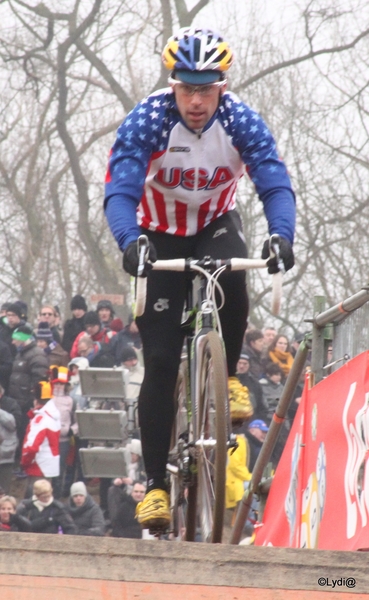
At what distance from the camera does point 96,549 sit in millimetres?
3266

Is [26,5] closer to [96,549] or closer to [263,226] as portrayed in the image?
[263,226]

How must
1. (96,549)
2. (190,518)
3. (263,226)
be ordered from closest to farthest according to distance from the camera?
(96,549), (190,518), (263,226)

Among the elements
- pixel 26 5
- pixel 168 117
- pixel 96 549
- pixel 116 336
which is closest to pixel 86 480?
pixel 116 336

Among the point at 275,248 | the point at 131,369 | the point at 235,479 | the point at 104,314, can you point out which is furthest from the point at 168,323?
the point at 104,314

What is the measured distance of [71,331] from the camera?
1195 centimetres

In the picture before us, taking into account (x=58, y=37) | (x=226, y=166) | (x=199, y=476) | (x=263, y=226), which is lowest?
(x=199, y=476)

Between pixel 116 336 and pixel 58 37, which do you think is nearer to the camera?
pixel 116 336

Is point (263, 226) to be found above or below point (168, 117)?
above

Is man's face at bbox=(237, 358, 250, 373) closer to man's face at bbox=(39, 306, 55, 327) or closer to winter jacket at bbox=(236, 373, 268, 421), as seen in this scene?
winter jacket at bbox=(236, 373, 268, 421)

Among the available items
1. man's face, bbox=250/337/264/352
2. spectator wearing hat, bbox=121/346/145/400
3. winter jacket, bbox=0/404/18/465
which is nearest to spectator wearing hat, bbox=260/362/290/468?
man's face, bbox=250/337/264/352

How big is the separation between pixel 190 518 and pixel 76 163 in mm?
13499

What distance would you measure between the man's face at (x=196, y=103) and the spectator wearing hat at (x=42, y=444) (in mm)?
6375

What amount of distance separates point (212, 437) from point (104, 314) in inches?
327

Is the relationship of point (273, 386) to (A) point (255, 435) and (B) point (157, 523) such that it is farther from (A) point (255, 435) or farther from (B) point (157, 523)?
(B) point (157, 523)
